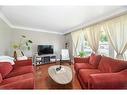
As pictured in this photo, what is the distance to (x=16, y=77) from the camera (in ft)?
7.53

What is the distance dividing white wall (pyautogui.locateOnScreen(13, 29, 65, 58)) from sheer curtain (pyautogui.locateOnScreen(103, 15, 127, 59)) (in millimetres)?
2916

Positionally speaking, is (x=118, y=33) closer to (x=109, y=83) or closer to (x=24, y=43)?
(x=109, y=83)

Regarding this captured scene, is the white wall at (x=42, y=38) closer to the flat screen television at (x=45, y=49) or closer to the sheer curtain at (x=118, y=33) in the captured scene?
the flat screen television at (x=45, y=49)

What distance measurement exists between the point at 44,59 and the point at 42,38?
107cm

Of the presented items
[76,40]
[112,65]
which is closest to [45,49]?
[76,40]

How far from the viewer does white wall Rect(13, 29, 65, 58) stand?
16.8 feet

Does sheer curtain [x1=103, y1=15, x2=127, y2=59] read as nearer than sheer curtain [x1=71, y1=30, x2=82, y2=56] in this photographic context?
Yes

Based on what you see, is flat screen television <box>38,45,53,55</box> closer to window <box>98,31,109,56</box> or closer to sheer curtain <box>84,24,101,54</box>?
sheer curtain <box>84,24,101,54</box>

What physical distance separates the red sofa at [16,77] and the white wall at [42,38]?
2118mm

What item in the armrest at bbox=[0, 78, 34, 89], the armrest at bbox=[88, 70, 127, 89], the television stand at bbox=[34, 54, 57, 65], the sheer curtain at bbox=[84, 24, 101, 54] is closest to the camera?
the armrest at bbox=[0, 78, 34, 89]

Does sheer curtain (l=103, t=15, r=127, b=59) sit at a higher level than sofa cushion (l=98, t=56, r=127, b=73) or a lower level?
higher

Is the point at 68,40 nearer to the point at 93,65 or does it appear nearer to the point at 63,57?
the point at 63,57

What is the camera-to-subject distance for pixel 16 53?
4531 millimetres

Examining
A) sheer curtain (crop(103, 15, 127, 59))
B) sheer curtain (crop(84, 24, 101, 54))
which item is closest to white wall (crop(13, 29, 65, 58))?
sheer curtain (crop(84, 24, 101, 54))
